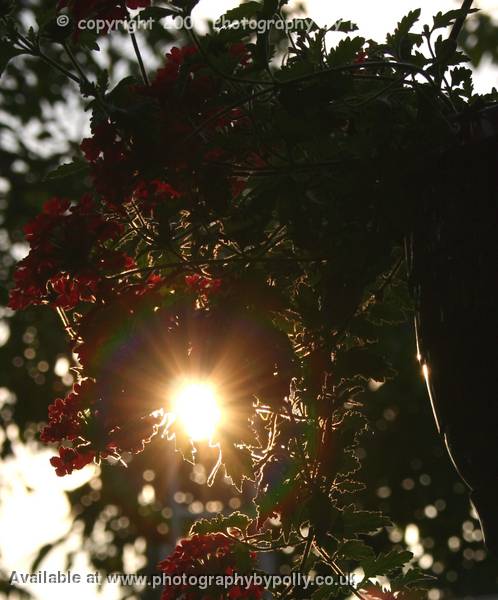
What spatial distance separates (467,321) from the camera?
1625 millimetres

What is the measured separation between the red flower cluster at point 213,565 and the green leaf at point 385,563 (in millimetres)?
240

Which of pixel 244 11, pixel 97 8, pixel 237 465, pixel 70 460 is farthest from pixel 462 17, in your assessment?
pixel 70 460

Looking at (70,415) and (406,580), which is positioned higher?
(70,415)

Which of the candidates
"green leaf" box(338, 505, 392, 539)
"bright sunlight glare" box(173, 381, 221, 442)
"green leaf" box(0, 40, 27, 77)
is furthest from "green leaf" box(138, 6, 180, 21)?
"green leaf" box(338, 505, 392, 539)

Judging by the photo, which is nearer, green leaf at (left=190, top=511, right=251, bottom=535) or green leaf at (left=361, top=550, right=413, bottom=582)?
green leaf at (left=361, top=550, right=413, bottom=582)

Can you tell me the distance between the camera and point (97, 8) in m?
1.90

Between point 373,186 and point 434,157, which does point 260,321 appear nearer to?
point 373,186

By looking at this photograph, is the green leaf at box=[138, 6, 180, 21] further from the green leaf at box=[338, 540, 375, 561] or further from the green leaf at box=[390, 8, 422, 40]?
the green leaf at box=[338, 540, 375, 561]

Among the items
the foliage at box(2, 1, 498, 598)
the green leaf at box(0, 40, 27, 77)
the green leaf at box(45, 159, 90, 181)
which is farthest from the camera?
the green leaf at box(45, 159, 90, 181)

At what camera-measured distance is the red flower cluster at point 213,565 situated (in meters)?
1.99

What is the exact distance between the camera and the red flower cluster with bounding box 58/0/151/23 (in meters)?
1.89

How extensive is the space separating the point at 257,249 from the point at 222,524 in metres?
0.59

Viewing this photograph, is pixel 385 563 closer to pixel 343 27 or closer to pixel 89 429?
pixel 89 429

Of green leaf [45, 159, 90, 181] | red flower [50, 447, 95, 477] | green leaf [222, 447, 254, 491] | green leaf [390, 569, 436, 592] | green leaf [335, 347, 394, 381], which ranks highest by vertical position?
green leaf [45, 159, 90, 181]
